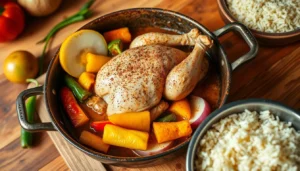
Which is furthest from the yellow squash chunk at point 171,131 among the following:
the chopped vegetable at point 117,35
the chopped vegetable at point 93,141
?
the chopped vegetable at point 117,35

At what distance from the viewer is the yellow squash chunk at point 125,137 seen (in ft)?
4.72

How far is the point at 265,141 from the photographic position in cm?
117

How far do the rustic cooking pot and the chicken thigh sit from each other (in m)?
0.10

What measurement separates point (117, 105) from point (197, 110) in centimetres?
34

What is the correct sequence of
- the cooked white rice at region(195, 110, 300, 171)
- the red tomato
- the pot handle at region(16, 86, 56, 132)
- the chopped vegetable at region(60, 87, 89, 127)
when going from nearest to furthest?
the cooked white rice at region(195, 110, 300, 171)
the pot handle at region(16, 86, 56, 132)
the chopped vegetable at region(60, 87, 89, 127)
the red tomato

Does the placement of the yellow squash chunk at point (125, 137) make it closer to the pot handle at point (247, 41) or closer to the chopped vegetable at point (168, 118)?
the chopped vegetable at point (168, 118)

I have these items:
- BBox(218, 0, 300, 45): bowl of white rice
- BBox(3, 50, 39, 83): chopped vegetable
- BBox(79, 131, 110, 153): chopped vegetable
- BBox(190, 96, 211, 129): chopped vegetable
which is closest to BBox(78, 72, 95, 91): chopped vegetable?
BBox(79, 131, 110, 153): chopped vegetable

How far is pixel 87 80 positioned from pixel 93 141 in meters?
0.30

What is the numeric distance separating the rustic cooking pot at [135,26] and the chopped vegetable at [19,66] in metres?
0.23

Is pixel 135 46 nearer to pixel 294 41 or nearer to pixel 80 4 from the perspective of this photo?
pixel 80 4

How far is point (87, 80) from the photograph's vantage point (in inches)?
64.9

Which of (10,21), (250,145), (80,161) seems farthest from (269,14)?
(10,21)

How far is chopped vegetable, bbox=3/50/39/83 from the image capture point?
1818 millimetres

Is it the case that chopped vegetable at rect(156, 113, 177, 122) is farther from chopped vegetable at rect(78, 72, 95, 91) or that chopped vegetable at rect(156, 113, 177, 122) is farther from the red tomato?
the red tomato
